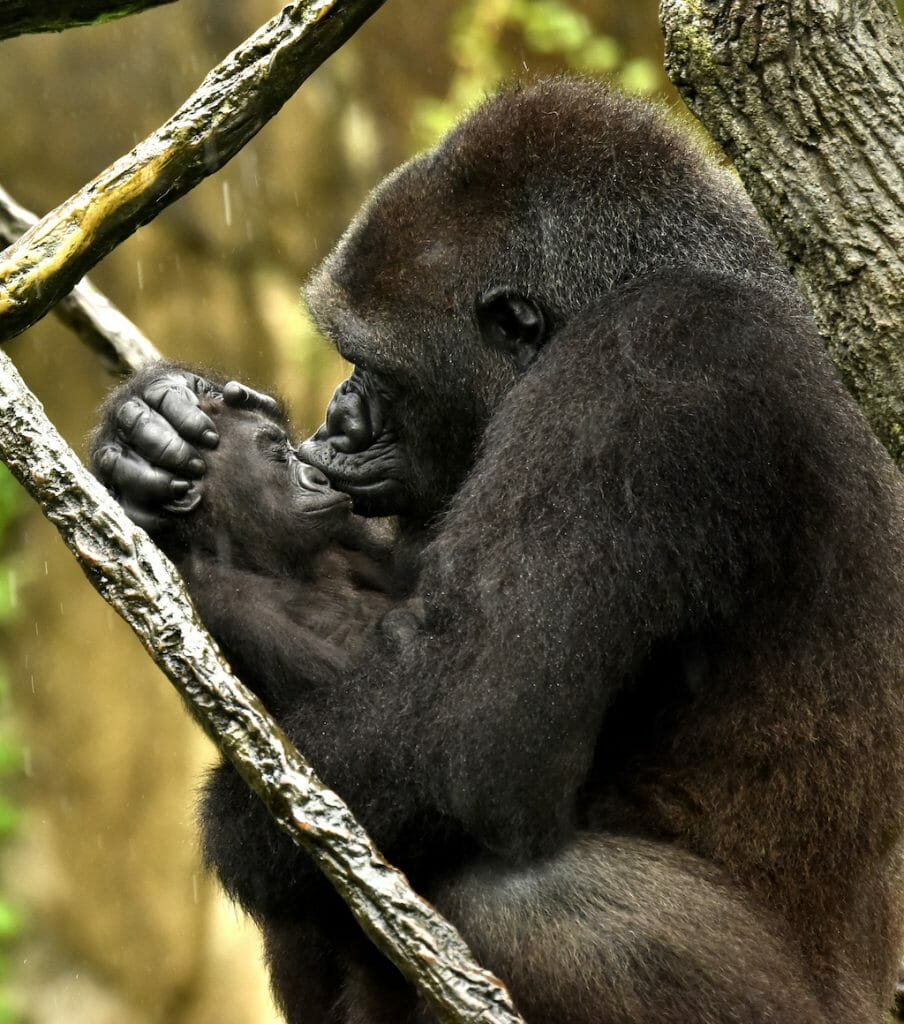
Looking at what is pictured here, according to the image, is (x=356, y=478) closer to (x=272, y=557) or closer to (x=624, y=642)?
(x=272, y=557)

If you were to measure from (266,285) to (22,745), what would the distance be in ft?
9.91

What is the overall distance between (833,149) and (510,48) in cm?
659

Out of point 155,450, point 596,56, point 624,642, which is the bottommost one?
point 624,642

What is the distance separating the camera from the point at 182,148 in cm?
311

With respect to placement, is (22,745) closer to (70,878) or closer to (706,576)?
(70,878)

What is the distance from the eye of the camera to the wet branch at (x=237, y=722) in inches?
92.5

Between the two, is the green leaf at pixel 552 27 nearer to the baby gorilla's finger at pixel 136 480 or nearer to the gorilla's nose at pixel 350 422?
the gorilla's nose at pixel 350 422

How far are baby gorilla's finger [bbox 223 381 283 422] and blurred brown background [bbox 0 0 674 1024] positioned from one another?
3778mm

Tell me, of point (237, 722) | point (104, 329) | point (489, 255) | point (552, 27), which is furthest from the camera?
point (552, 27)

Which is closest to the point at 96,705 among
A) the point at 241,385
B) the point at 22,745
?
the point at 22,745

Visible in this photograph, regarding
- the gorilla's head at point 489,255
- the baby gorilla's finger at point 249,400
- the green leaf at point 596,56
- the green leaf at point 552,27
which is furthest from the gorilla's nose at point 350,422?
the green leaf at point 552,27

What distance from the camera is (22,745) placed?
25.2 feet

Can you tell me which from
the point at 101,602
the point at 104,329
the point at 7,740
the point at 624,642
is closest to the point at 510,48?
the point at 101,602

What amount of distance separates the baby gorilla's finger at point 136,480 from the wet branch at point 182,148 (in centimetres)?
45
